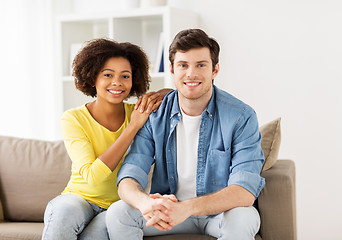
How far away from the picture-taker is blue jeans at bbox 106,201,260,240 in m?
1.90

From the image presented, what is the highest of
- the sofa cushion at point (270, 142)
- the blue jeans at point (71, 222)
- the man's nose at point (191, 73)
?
the man's nose at point (191, 73)

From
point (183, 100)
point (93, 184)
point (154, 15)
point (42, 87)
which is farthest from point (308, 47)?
point (42, 87)

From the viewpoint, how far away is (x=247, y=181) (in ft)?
6.56

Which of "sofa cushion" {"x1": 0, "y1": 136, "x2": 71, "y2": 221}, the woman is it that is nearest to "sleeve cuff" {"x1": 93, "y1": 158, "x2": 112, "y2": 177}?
the woman

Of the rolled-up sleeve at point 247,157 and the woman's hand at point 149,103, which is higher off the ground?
the woman's hand at point 149,103

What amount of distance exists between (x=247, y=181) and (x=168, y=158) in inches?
14.7

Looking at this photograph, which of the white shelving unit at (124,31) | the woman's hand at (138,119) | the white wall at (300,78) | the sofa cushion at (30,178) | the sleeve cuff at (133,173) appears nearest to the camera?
the sleeve cuff at (133,173)

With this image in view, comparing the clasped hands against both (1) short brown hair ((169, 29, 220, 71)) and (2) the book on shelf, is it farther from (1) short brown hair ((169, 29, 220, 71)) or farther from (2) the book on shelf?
(2) the book on shelf

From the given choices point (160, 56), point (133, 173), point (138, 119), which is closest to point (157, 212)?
point (133, 173)

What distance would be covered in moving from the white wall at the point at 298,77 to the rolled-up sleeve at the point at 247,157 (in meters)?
1.13

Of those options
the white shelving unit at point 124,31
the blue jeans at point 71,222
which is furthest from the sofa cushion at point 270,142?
the white shelving unit at point 124,31

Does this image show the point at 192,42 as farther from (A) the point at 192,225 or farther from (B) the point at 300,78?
(B) the point at 300,78

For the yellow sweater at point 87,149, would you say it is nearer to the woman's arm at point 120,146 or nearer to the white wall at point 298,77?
the woman's arm at point 120,146

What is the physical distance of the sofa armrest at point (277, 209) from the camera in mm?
2135
